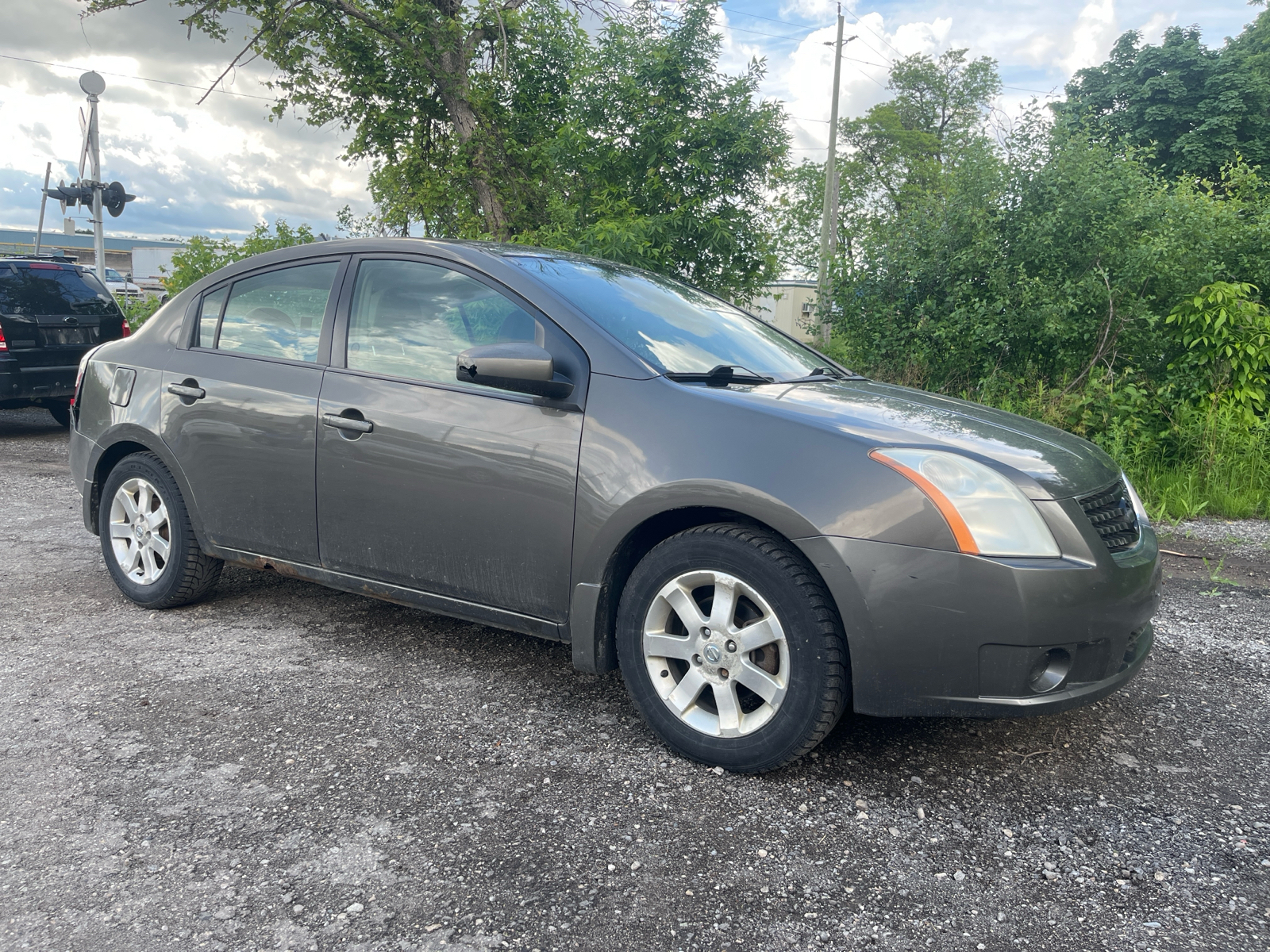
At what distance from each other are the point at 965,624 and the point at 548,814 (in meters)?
1.24

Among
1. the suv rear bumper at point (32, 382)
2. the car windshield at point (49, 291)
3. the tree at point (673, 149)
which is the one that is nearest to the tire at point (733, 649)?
the tree at point (673, 149)

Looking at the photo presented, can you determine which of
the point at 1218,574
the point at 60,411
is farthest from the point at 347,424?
the point at 60,411

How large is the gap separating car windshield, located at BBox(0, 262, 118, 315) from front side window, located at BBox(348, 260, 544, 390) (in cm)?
790

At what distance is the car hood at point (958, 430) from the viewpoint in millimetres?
2750

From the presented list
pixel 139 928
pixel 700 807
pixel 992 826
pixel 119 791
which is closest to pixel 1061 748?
pixel 992 826

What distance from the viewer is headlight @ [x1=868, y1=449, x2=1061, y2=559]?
2537 mm

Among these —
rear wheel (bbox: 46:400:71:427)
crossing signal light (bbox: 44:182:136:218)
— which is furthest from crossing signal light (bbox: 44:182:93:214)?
rear wheel (bbox: 46:400:71:427)

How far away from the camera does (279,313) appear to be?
3.99m

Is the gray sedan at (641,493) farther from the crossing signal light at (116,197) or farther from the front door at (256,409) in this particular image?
the crossing signal light at (116,197)

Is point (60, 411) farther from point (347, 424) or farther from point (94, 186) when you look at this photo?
point (347, 424)

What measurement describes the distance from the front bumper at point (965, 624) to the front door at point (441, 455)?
930mm

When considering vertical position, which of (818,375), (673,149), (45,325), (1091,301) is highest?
(673,149)

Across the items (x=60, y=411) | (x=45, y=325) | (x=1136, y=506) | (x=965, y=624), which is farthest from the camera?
(x=60, y=411)

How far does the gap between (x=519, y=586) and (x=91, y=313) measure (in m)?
9.22
